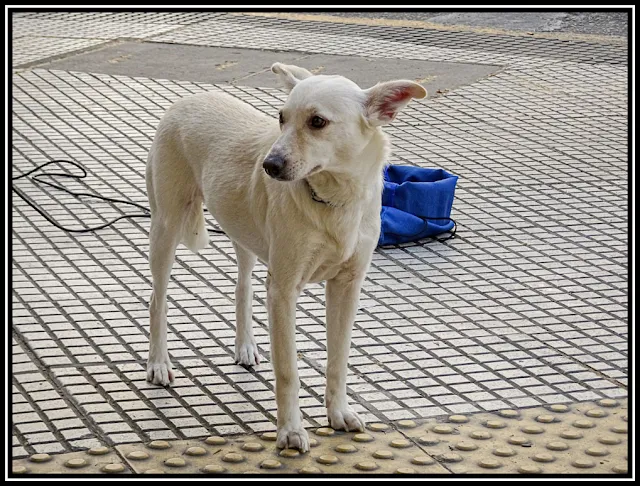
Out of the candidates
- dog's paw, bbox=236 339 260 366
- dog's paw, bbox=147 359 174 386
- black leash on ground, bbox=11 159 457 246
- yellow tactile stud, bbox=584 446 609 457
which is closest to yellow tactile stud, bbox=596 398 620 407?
yellow tactile stud, bbox=584 446 609 457

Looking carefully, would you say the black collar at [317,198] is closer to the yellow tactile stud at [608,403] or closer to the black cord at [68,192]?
the yellow tactile stud at [608,403]

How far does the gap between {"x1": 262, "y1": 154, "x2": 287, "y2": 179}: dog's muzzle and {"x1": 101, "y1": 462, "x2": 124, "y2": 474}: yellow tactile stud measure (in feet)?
3.94

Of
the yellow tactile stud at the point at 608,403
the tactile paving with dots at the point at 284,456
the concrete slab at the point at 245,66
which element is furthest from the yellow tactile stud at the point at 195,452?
the concrete slab at the point at 245,66

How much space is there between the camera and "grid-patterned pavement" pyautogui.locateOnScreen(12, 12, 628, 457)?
4.49 m

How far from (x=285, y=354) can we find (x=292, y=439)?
0.32 m

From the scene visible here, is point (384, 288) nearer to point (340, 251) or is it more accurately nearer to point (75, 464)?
point (340, 251)

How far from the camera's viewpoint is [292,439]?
158 inches

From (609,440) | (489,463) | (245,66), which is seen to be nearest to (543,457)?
(489,463)

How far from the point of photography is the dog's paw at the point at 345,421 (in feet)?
13.8

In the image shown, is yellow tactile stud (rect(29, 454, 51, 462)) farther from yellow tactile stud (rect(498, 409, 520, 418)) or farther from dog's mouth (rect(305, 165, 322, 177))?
yellow tactile stud (rect(498, 409, 520, 418))

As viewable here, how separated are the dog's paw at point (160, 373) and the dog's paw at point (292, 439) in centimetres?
78

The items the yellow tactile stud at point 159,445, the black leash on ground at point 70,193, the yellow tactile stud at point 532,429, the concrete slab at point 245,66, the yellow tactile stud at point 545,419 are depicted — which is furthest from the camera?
the concrete slab at point 245,66
